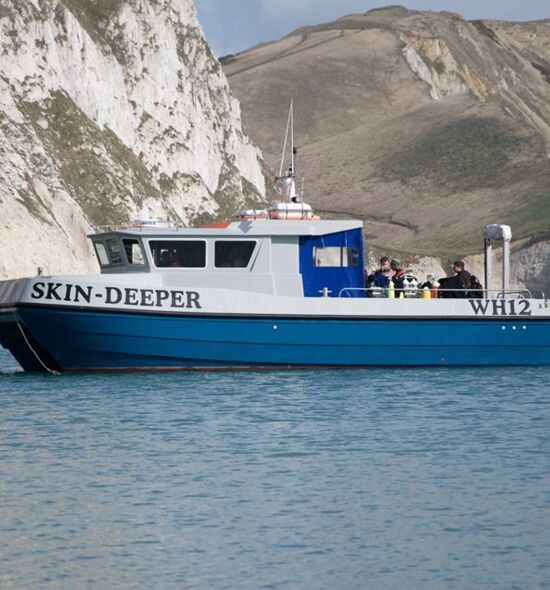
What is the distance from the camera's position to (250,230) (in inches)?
1323

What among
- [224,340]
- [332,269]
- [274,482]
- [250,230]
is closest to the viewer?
[274,482]

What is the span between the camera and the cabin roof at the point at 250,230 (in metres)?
33.4

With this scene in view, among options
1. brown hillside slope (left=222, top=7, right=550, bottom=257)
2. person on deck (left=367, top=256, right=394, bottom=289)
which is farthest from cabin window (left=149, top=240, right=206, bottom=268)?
brown hillside slope (left=222, top=7, right=550, bottom=257)

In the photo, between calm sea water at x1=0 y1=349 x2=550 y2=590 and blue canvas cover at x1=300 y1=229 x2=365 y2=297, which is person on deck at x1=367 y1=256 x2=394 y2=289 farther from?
calm sea water at x1=0 y1=349 x2=550 y2=590

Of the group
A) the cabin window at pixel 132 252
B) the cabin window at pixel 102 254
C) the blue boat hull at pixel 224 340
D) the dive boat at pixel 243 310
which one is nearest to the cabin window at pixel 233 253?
the dive boat at pixel 243 310

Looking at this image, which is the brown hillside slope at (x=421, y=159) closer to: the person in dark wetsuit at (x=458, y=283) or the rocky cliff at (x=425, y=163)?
the rocky cliff at (x=425, y=163)

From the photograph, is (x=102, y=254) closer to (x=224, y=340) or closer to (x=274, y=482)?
(x=224, y=340)

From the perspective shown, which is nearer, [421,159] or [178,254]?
[178,254]

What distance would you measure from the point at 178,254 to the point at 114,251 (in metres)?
1.52

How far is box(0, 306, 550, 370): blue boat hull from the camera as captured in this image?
108ft

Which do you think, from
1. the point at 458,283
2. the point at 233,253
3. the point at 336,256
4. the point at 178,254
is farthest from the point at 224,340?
the point at 458,283

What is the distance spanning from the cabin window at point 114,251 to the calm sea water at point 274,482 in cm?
255

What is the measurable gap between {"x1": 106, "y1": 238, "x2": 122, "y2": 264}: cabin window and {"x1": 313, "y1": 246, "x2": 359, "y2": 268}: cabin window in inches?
159

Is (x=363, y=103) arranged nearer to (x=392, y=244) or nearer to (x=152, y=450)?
→ (x=392, y=244)
